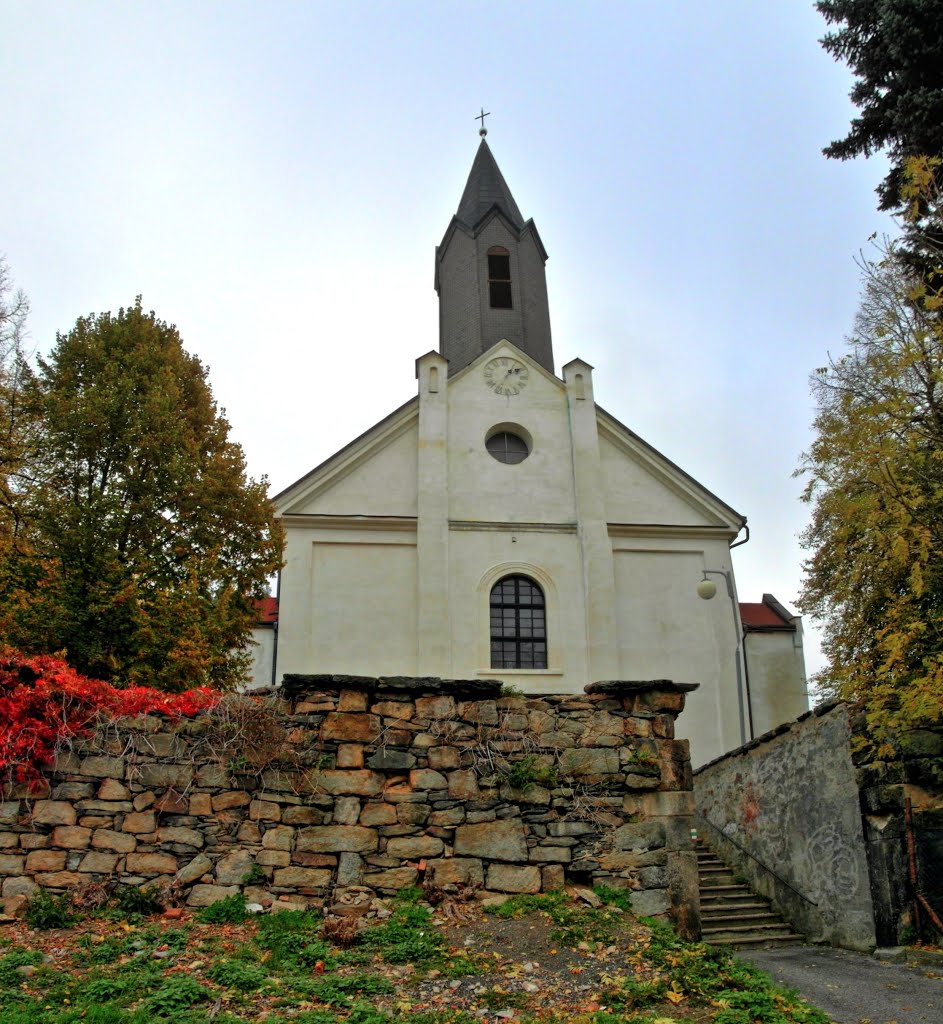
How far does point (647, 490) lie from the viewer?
64.2 ft

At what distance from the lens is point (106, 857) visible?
8062 millimetres

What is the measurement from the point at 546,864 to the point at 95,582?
7.63 metres

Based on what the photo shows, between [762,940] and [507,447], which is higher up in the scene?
[507,447]

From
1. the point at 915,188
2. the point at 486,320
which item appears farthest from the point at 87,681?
the point at 486,320

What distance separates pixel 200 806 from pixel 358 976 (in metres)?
2.36

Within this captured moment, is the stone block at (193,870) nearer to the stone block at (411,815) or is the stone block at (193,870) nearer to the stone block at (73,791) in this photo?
the stone block at (73,791)

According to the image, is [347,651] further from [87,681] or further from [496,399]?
[87,681]

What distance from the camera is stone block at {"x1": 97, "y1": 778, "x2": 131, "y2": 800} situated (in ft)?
27.1

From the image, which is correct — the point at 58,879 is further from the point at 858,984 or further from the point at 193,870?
the point at 858,984

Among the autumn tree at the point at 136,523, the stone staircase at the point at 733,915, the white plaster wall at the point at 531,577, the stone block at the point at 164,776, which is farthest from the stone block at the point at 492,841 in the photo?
the white plaster wall at the point at 531,577

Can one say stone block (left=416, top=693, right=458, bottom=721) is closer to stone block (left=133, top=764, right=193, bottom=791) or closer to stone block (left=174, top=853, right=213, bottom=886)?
stone block (left=133, top=764, right=193, bottom=791)

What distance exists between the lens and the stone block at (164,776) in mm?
8328

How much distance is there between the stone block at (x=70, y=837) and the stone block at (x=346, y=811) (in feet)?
7.06

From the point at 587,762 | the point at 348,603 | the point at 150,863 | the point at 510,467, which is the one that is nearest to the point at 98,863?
the point at 150,863
